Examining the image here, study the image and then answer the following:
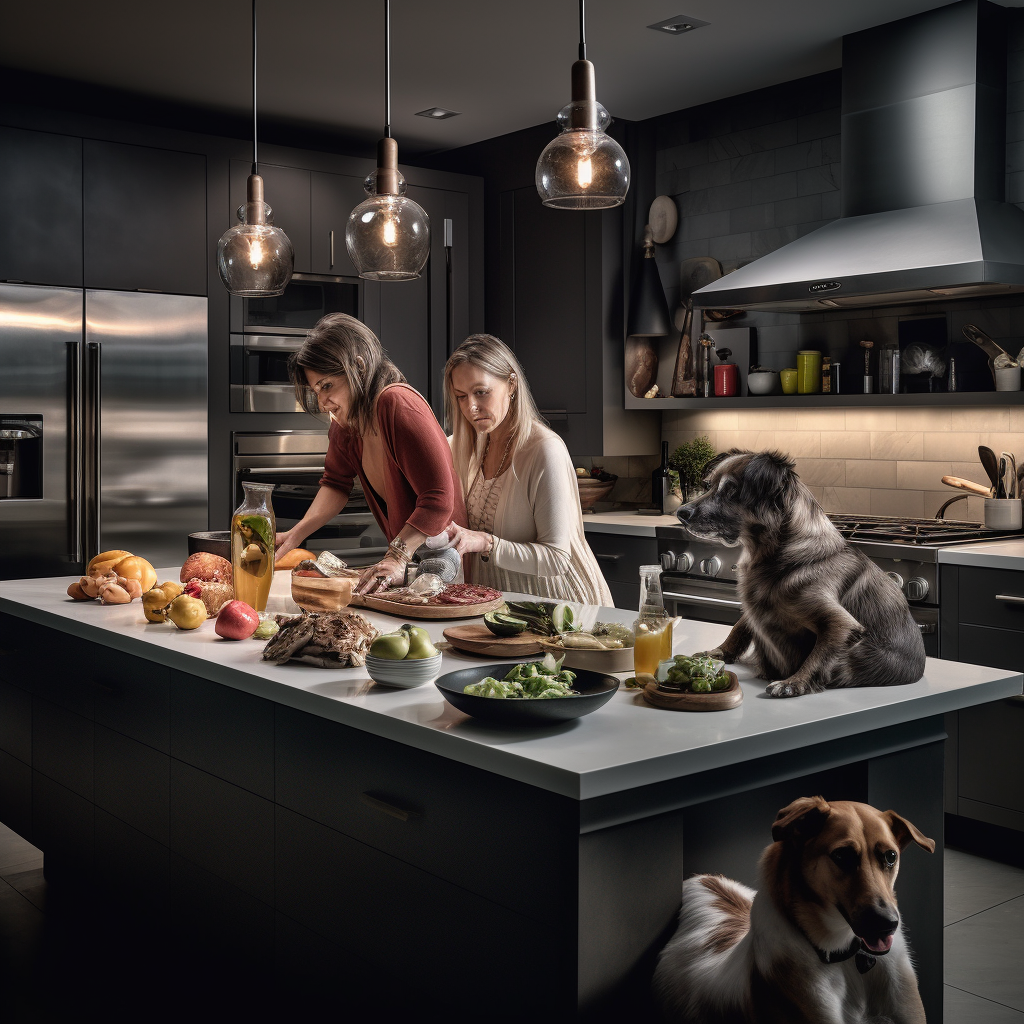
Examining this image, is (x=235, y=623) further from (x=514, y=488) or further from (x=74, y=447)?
(x=74, y=447)

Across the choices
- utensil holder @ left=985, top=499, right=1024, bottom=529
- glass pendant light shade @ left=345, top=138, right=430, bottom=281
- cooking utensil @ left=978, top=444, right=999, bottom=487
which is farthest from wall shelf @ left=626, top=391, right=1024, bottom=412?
glass pendant light shade @ left=345, top=138, right=430, bottom=281

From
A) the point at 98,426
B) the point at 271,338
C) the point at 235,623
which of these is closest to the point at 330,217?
the point at 271,338

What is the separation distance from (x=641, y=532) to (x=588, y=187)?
103 inches

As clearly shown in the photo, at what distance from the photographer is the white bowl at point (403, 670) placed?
6.21ft

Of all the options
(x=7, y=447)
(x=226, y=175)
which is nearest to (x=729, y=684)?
(x=7, y=447)

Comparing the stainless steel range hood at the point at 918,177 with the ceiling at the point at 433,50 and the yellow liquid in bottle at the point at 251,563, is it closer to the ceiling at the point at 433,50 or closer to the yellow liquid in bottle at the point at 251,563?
the ceiling at the point at 433,50

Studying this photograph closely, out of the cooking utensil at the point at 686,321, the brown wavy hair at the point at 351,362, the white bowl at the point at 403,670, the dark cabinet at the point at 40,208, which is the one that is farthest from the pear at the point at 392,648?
the cooking utensil at the point at 686,321

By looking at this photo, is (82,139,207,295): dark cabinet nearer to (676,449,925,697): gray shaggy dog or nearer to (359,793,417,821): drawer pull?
(359,793,417,821): drawer pull

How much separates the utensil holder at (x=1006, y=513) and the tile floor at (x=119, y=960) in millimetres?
1190

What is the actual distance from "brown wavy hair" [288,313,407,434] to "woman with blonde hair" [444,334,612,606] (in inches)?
8.5

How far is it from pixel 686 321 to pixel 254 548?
311cm

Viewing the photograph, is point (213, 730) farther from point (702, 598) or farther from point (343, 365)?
point (702, 598)

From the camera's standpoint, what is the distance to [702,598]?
14.5ft

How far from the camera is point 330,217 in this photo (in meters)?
5.29
